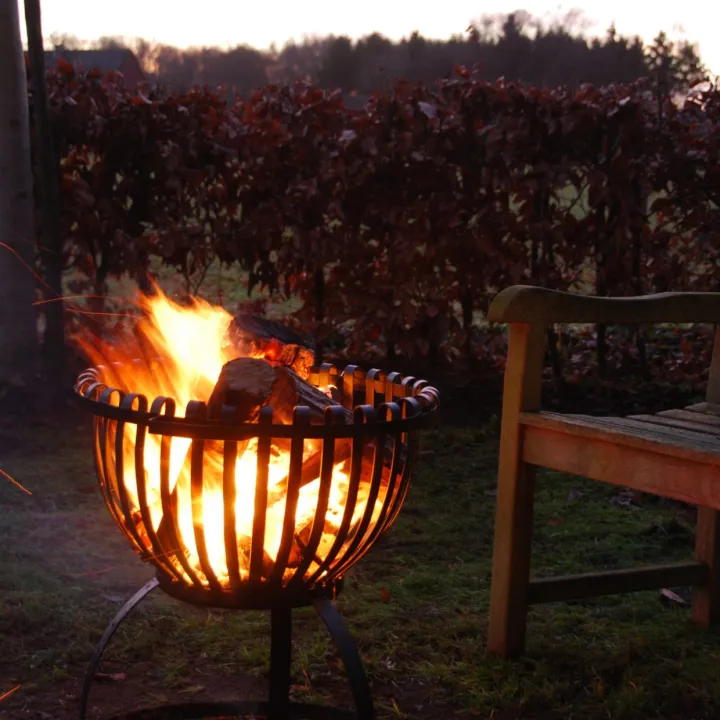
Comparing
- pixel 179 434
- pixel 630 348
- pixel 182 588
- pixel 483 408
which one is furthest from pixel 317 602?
pixel 630 348

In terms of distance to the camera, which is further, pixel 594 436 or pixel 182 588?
pixel 594 436

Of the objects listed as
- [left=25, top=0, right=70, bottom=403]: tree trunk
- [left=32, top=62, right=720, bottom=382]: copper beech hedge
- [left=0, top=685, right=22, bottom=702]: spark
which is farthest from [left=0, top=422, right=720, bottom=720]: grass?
[left=32, top=62, right=720, bottom=382]: copper beech hedge

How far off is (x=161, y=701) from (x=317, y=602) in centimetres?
53

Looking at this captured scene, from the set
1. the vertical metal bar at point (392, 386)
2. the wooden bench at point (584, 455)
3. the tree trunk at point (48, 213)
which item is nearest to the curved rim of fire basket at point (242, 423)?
the vertical metal bar at point (392, 386)

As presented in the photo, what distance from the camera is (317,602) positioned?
190cm

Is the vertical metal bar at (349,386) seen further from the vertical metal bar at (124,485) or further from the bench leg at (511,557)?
the vertical metal bar at (124,485)

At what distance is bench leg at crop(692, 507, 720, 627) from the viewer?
8.53 feet

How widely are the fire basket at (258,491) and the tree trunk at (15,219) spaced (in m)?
2.79

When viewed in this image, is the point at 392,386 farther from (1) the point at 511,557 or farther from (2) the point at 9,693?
(2) the point at 9,693

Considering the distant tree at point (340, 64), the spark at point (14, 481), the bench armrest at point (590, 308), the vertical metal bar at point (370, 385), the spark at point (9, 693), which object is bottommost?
the spark at point (14, 481)

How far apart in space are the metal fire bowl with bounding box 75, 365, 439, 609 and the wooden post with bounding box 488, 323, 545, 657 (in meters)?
0.34

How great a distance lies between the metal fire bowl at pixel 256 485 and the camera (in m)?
1.71

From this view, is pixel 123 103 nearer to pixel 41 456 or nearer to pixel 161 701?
pixel 41 456

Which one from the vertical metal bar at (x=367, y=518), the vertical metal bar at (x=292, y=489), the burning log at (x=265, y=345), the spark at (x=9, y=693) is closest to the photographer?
the vertical metal bar at (x=292, y=489)
